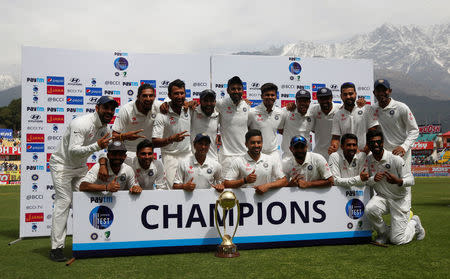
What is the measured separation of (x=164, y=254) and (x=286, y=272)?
1.86 meters

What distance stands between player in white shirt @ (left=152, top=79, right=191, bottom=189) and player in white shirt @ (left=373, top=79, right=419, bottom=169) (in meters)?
3.30

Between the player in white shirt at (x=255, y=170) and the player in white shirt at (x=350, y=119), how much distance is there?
4.66 feet

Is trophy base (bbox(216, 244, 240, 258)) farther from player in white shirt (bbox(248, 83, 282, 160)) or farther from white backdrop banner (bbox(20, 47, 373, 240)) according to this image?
white backdrop banner (bbox(20, 47, 373, 240))

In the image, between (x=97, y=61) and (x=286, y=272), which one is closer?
(x=286, y=272)

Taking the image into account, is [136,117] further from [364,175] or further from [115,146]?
[364,175]

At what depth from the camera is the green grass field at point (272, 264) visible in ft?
13.5

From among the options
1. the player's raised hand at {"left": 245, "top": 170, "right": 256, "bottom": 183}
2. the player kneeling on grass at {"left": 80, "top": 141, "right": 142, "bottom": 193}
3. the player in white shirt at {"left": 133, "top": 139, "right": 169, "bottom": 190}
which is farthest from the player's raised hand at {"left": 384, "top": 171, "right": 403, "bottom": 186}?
the player kneeling on grass at {"left": 80, "top": 141, "right": 142, "bottom": 193}

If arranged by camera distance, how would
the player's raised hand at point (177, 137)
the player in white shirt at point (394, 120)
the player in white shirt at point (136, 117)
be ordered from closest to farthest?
1. the player's raised hand at point (177, 137)
2. the player in white shirt at point (136, 117)
3. the player in white shirt at point (394, 120)

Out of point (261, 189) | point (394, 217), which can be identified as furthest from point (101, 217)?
point (394, 217)

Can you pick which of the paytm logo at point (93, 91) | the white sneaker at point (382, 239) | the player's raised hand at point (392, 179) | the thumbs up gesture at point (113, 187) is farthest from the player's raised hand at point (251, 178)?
the paytm logo at point (93, 91)

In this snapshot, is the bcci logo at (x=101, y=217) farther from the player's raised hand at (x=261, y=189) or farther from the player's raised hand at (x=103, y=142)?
the player's raised hand at (x=261, y=189)

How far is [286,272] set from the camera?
164 inches

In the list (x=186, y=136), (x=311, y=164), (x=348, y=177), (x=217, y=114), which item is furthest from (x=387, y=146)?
(x=186, y=136)

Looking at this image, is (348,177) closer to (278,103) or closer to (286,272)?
(286,272)
